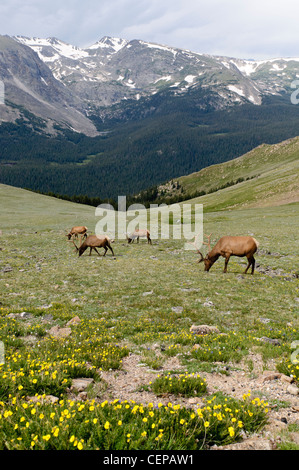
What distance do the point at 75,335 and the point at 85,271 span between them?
11.4 m

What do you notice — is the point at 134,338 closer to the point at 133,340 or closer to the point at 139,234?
the point at 133,340

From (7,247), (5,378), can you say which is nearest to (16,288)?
(5,378)

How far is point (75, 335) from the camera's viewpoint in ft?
30.3

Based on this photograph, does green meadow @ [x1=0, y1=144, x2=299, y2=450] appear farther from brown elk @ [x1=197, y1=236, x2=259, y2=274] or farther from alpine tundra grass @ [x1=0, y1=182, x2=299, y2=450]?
brown elk @ [x1=197, y1=236, x2=259, y2=274]

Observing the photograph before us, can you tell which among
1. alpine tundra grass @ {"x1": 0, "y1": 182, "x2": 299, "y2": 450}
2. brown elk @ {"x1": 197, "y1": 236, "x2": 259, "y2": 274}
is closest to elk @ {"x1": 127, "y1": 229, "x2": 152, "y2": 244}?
alpine tundra grass @ {"x1": 0, "y1": 182, "x2": 299, "y2": 450}

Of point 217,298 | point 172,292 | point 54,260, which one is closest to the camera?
point 217,298
